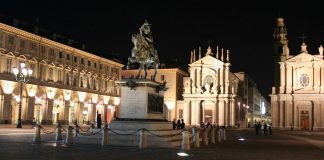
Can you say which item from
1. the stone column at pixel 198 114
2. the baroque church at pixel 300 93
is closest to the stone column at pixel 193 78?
the stone column at pixel 198 114

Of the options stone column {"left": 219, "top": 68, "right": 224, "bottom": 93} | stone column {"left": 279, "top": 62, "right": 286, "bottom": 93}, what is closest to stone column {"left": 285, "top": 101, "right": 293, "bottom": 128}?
stone column {"left": 279, "top": 62, "right": 286, "bottom": 93}

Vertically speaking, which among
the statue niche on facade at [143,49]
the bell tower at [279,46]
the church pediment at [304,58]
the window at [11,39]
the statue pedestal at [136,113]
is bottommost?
the statue pedestal at [136,113]

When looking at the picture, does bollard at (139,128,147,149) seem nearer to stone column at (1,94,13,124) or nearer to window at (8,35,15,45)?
stone column at (1,94,13,124)

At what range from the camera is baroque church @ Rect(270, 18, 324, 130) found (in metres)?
81.6

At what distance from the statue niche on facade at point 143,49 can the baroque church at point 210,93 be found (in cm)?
6470

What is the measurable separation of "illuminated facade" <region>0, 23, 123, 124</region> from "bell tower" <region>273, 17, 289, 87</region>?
111ft

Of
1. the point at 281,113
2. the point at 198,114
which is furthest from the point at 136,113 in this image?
the point at 198,114

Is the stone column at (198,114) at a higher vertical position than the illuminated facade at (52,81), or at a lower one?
lower

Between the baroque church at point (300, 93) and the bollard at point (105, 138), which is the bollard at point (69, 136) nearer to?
the bollard at point (105, 138)

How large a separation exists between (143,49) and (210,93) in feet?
218

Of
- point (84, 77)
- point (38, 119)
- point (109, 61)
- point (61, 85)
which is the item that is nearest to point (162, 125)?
point (38, 119)

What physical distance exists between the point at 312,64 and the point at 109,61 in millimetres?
39352

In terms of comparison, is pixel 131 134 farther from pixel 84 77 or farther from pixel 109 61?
pixel 109 61

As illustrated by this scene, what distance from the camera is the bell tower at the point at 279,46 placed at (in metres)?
89.5
